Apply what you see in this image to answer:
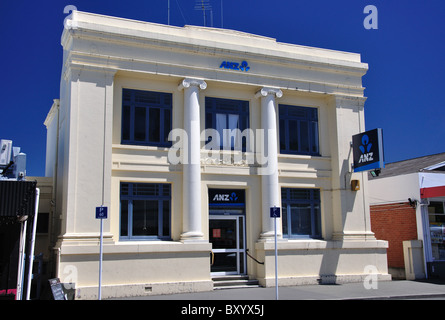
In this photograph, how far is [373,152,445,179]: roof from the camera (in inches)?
824

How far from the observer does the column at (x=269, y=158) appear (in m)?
17.8

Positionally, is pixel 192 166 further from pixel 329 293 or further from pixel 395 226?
pixel 395 226

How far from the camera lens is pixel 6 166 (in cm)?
1390

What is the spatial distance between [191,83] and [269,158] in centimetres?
402

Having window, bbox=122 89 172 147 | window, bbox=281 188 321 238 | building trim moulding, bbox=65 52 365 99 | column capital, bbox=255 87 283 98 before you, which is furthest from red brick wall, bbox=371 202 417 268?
window, bbox=122 89 172 147

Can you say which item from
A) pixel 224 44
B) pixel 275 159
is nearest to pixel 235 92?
pixel 224 44

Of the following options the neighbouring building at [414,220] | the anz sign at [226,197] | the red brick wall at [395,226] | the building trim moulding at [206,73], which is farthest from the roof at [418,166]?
the anz sign at [226,197]

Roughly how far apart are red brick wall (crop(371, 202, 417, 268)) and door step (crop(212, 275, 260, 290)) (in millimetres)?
6934

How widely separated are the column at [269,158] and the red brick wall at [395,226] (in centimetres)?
577

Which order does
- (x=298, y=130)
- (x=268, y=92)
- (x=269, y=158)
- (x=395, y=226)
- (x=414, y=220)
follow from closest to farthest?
1. (x=269, y=158)
2. (x=268, y=92)
3. (x=298, y=130)
4. (x=414, y=220)
5. (x=395, y=226)

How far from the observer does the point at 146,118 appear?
17250 mm

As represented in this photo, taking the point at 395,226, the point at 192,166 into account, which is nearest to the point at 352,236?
the point at 395,226

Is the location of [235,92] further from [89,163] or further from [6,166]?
[6,166]
